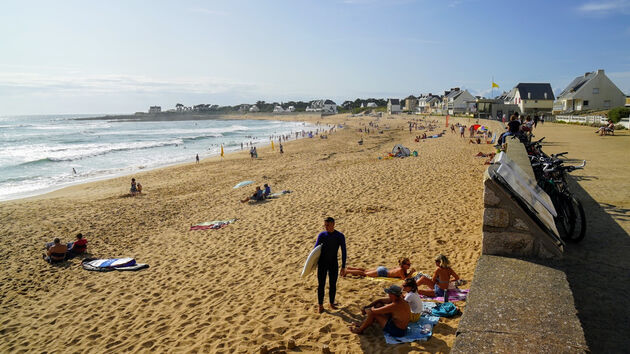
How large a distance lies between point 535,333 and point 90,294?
8120mm

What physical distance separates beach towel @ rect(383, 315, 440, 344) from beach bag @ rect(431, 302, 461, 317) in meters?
0.12

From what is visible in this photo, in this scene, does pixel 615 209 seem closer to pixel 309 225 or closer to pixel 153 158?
pixel 309 225

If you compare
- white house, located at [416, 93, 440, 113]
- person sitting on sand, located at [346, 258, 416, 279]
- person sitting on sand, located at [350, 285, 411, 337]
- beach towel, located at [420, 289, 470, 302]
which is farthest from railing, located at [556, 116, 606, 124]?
white house, located at [416, 93, 440, 113]

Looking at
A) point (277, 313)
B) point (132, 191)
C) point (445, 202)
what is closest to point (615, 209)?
point (445, 202)

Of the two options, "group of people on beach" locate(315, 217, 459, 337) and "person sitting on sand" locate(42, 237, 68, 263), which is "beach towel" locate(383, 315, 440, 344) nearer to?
"group of people on beach" locate(315, 217, 459, 337)

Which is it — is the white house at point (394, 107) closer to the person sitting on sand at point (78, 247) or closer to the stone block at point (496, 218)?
the person sitting on sand at point (78, 247)

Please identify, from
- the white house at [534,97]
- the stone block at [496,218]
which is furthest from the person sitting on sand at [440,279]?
the white house at [534,97]

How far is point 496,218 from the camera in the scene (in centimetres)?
417

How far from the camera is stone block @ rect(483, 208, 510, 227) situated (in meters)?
4.14

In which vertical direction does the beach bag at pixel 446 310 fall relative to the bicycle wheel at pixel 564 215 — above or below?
below

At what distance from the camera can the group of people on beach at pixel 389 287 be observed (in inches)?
173

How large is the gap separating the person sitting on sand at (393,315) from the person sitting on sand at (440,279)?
40.1 inches

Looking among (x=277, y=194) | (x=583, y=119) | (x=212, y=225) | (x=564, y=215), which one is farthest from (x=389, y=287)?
(x=583, y=119)

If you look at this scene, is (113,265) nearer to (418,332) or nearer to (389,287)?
(389,287)
